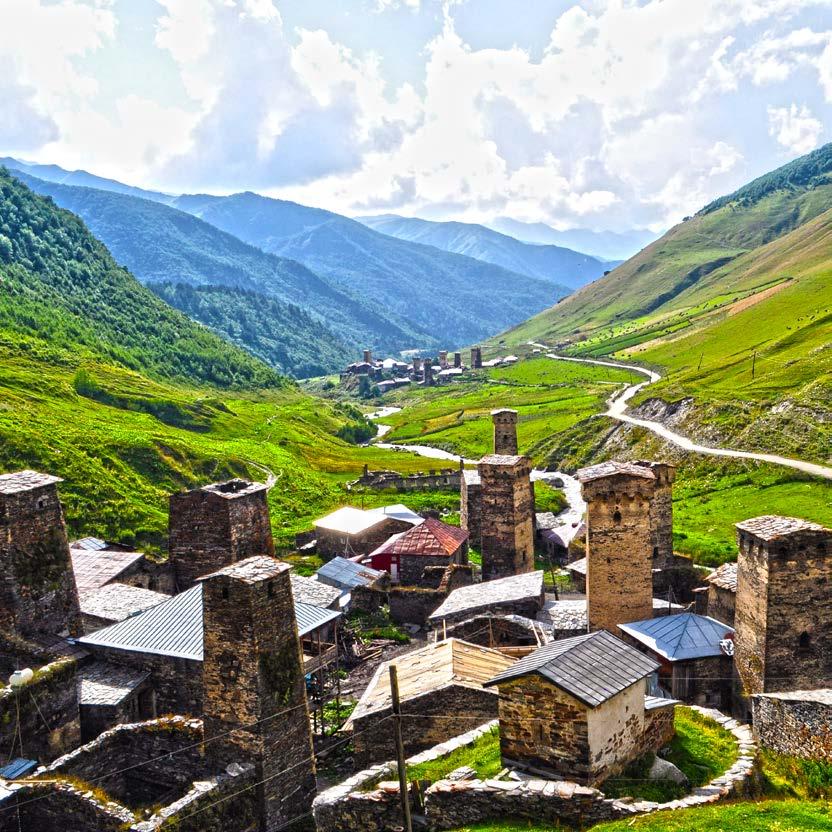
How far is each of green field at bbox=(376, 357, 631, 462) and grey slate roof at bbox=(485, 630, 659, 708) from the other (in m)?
76.6

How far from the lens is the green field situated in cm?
10981

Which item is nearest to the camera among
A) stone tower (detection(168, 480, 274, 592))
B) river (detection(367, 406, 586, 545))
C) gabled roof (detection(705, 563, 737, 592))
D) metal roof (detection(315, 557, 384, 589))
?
gabled roof (detection(705, 563, 737, 592))

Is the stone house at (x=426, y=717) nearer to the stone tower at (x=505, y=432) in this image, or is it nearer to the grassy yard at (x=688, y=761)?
the grassy yard at (x=688, y=761)

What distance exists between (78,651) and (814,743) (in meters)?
20.9

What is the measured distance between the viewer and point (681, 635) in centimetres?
2516

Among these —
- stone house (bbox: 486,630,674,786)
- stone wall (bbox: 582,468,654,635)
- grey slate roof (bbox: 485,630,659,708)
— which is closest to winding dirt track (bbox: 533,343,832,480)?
stone wall (bbox: 582,468,654,635)

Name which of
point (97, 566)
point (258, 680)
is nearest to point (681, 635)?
point (258, 680)

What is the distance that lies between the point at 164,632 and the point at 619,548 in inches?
624

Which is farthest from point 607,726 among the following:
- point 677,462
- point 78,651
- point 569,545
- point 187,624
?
point 677,462

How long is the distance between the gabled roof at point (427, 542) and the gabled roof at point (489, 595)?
17.7 ft

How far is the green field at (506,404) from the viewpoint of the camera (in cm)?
10981

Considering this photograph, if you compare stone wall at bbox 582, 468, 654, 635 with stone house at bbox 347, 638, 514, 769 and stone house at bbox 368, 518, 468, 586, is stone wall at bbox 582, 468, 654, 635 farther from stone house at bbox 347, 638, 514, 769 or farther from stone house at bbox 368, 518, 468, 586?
stone house at bbox 368, 518, 468, 586

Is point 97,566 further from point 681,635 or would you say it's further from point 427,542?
point 681,635

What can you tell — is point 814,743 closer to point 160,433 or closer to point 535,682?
point 535,682
